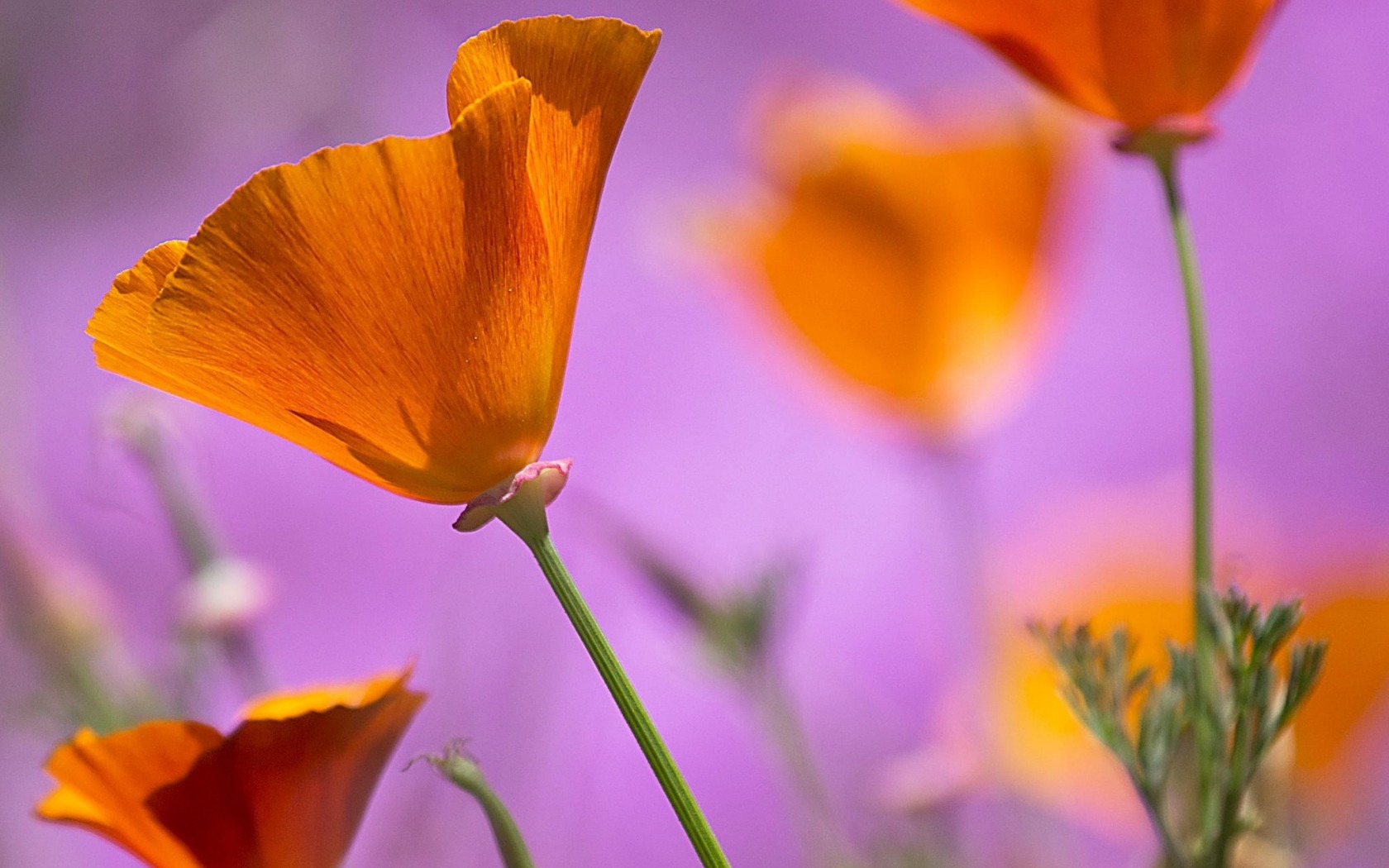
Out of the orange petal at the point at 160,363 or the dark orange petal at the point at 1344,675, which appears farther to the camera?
the dark orange petal at the point at 1344,675

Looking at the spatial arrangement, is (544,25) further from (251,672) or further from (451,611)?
(451,611)

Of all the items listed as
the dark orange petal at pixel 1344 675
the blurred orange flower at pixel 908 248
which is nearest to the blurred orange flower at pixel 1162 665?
the dark orange petal at pixel 1344 675

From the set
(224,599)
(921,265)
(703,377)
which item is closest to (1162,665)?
(921,265)

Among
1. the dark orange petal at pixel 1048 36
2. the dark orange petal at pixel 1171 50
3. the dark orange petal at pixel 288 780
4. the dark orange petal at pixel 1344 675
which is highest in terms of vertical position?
the dark orange petal at pixel 1048 36

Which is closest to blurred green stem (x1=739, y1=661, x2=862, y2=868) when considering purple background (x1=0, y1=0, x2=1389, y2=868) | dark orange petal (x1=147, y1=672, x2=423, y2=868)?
dark orange petal (x1=147, y1=672, x2=423, y2=868)

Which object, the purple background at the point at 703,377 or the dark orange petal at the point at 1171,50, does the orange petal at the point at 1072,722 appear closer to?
the dark orange petal at the point at 1171,50

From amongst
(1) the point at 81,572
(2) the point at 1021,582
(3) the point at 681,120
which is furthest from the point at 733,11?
(1) the point at 81,572
